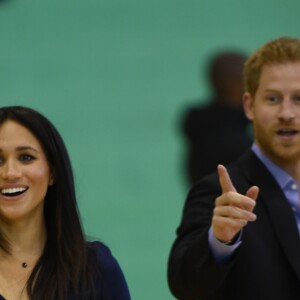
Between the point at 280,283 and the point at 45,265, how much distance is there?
2.49ft

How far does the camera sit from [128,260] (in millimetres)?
7285

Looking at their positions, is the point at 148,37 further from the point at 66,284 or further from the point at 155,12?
the point at 66,284

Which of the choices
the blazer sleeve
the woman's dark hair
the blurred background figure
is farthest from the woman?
the blurred background figure

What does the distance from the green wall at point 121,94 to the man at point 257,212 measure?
3178 millimetres

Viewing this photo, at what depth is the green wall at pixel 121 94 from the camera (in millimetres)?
7316

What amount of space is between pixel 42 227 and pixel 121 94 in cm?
370

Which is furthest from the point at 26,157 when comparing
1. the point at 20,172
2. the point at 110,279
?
the point at 110,279

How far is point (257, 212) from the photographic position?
13.1 feet

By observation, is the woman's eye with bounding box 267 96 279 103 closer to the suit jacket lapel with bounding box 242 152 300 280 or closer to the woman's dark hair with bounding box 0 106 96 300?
the suit jacket lapel with bounding box 242 152 300 280

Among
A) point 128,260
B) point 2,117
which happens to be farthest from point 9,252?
point 128,260

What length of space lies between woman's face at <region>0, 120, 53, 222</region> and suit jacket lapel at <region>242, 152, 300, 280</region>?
2.45 feet

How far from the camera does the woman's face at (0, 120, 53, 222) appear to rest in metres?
3.67

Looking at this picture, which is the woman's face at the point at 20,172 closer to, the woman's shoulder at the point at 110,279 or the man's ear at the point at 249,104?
the woman's shoulder at the point at 110,279

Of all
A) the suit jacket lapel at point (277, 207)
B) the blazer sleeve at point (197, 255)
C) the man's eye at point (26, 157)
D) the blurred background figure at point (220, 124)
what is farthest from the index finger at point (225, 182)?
the blurred background figure at point (220, 124)
